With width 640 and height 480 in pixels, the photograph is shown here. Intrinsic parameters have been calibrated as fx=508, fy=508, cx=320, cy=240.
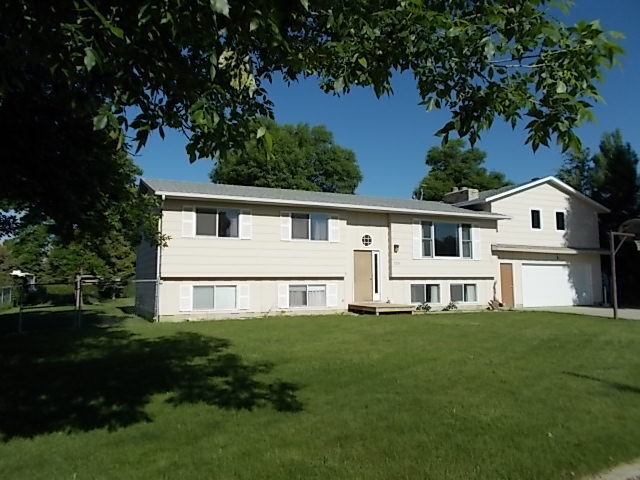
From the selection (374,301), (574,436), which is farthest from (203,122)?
(374,301)

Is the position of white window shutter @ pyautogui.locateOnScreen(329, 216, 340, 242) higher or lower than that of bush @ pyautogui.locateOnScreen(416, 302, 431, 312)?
higher

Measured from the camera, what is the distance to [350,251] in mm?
18828

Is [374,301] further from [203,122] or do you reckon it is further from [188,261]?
[203,122]

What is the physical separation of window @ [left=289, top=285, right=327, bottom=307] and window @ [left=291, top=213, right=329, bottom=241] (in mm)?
1761

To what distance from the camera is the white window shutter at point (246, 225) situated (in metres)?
17.0

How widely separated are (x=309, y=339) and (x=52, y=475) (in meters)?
7.42

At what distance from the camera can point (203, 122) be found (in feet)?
9.11

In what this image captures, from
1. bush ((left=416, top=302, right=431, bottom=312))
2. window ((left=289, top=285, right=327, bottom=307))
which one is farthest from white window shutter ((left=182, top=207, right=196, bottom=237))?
bush ((left=416, top=302, right=431, bottom=312))

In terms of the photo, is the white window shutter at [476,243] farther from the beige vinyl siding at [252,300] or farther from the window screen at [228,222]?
the window screen at [228,222]

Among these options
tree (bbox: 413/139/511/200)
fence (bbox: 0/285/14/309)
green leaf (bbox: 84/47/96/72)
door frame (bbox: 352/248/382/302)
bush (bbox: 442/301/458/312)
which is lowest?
bush (bbox: 442/301/458/312)

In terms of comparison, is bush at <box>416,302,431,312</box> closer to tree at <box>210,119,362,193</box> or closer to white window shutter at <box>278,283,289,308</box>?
white window shutter at <box>278,283,289,308</box>

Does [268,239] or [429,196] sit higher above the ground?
[429,196]

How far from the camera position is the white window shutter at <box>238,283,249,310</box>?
16.8m

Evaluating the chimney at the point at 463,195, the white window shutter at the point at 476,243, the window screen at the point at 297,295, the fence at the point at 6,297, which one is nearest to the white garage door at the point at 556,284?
the white window shutter at the point at 476,243
